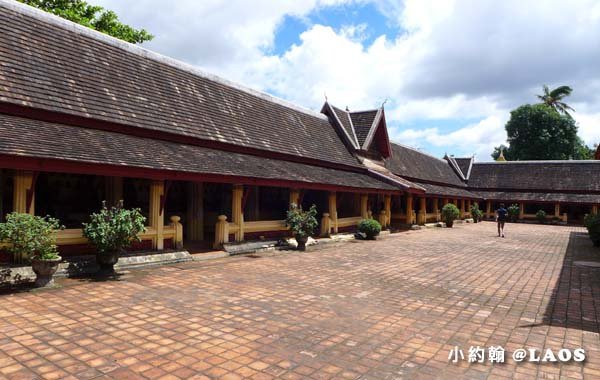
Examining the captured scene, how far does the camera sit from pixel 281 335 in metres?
5.53

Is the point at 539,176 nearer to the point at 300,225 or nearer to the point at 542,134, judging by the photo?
the point at 542,134

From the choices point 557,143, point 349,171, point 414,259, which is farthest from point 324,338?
point 557,143

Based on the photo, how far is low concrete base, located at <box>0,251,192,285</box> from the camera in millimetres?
7621

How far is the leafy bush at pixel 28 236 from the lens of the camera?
7363mm

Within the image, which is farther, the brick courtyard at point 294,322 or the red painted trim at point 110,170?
the red painted trim at point 110,170

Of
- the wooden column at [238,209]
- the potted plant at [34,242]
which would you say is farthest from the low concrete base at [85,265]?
the wooden column at [238,209]

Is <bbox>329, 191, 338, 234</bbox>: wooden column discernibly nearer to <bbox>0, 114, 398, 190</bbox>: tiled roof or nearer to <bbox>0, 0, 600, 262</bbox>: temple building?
<bbox>0, 0, 600, 262</bbox>: temple building

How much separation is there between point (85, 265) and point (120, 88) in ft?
20.5

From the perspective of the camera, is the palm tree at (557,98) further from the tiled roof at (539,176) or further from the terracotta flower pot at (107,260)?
the terracotta flower pot at (107,260)

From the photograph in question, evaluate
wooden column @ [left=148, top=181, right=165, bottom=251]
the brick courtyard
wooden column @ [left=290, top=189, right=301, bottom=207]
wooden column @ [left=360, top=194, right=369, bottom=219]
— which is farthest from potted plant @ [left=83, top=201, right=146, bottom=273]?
wooden column @ [left=360, top=194, right=369, bottom=219]

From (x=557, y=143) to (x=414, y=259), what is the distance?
53.0 m

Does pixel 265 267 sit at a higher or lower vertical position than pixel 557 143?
lower

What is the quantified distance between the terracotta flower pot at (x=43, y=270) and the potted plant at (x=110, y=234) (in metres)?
1.06

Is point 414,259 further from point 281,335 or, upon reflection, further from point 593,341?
point 281,335
